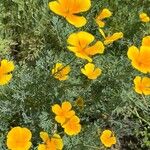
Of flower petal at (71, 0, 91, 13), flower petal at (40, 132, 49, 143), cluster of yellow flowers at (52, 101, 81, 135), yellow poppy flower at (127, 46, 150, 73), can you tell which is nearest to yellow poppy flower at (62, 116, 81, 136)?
cluster of yellow flowers at (52, 101, 81, 135)

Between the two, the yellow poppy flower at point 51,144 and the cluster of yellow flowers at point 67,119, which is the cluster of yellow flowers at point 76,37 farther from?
the yellow poppy flower at point 51,144

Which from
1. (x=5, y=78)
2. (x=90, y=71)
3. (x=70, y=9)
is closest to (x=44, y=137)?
(x=5, y=78)

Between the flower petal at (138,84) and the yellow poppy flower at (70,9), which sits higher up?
the yellow poppy flower at (70,9)

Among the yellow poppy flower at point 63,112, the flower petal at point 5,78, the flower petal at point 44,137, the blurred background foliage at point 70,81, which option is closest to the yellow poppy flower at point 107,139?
the blurred background foliage at point 70,81

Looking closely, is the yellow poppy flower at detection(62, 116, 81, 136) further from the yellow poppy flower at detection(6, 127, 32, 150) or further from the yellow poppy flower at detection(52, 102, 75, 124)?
the yellow poppy flower at detection(6, 127, 32, 150)

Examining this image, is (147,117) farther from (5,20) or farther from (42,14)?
(5,20)

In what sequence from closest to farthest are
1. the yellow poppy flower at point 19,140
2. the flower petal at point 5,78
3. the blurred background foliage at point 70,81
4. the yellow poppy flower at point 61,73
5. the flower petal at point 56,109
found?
the yellow poppy flower at point 19,140
the flower petal at point 5,78
the flower petal at point 56,109
the yellow poppy flower at point 61,73
the blurred background foliage at point 70,81

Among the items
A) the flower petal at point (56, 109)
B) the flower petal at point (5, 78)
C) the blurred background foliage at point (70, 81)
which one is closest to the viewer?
the flower petal at point (5, 78)

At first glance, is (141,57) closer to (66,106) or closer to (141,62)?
(141,62)
